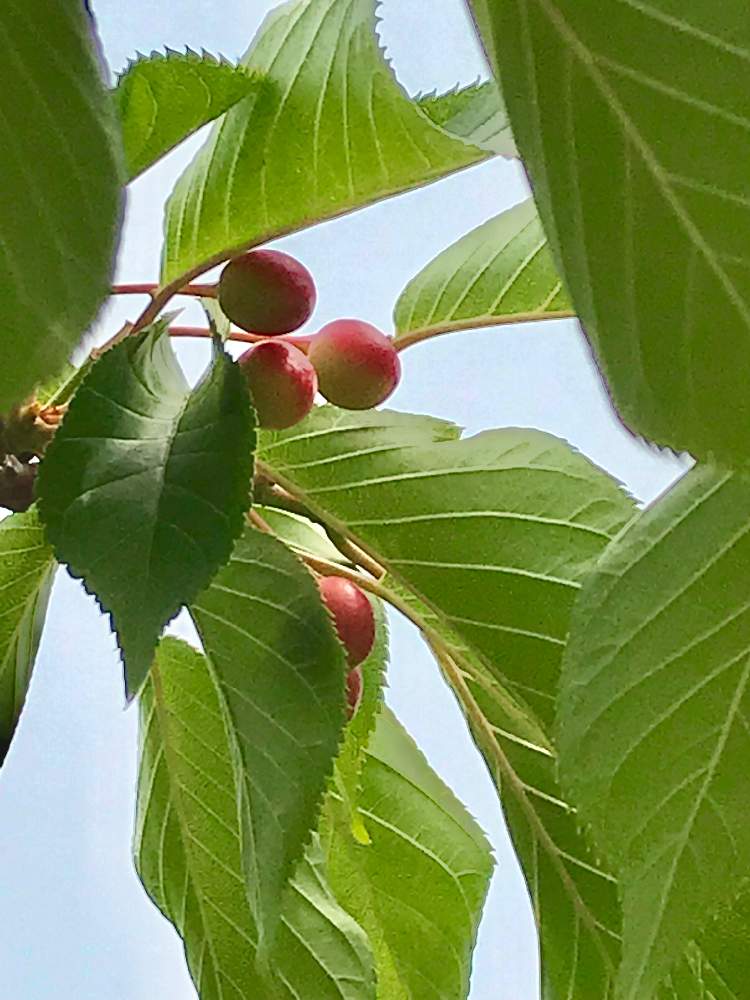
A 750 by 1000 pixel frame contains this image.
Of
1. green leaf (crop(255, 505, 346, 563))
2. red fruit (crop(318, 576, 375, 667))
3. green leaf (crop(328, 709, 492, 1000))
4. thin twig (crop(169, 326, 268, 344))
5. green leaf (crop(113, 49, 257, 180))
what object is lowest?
green leaf (crop(328, 709, 492, 1000))

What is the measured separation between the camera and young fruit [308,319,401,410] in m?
0.42

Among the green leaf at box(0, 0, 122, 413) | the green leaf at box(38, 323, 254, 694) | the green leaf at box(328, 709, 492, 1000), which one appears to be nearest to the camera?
the green leaf at box(0, 0, 122, 413)

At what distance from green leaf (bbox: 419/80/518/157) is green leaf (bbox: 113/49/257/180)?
0.05 metres

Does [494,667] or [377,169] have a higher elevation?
[377,169]

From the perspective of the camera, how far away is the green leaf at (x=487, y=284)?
0.47 meters

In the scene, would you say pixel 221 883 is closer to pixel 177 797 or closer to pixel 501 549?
pixel 177 797

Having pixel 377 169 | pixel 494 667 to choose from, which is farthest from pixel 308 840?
pixel 377 169

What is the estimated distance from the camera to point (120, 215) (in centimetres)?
18

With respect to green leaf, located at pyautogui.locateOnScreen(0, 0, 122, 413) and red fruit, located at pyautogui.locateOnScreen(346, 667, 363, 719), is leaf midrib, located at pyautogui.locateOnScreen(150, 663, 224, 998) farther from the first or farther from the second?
green leaf, located at pyautogui.locateOnScreen(0, 0, 122, 413)

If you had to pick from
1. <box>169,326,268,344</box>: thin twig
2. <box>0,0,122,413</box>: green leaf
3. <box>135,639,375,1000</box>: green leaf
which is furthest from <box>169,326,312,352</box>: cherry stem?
<box>0,0,122,413</box>: green leaf

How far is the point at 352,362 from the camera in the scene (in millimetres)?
417

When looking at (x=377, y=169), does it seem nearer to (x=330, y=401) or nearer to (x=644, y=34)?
(x=330, y=401)

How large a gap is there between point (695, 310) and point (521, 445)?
23 cm

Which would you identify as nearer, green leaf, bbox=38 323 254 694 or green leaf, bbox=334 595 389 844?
green leaf, bbox=38 323 254 694
